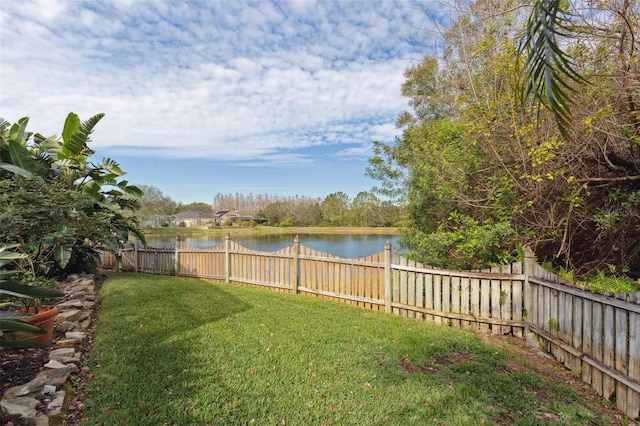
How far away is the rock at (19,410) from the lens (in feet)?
6.96

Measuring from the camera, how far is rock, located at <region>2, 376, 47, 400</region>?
236 centimetres

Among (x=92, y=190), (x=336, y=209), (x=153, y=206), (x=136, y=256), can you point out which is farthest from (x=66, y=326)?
(x=336, y=209)

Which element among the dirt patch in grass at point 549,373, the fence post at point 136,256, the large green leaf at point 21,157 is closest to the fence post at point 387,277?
the dirt patch in grass at point 549,373

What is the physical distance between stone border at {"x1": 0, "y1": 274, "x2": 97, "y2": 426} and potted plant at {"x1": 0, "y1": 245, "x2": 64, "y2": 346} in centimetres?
25

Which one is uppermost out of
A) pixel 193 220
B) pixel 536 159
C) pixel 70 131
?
pixel 70 131

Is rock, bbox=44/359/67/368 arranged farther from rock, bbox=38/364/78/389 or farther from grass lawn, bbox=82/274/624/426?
grass lawn, bbox=82/274/624/426

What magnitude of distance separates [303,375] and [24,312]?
2.90 m

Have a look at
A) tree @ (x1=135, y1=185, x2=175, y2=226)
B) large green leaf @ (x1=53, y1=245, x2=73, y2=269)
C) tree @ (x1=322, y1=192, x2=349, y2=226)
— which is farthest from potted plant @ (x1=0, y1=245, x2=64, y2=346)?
tree @ (x1=322, y1=192, x2=349, y2=226)

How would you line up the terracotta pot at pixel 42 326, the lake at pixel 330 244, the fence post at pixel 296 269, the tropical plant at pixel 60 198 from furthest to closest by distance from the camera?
1. the lake at pixel 330 244
2. the fence post at pixel 296 269
3. the tropical plant at pixel 60 198
4. the terracotta pot at pixel 42 326

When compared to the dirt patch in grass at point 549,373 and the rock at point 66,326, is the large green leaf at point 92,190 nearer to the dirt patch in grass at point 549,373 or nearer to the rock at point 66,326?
the rock at point 66,326

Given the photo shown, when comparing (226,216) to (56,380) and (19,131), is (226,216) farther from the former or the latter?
(56,380)

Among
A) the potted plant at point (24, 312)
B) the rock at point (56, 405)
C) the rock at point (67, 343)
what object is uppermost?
the potted plant at point (24, 312)

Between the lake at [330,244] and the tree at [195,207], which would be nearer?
the lake at [330,244]

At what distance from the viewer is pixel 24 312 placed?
318cm
